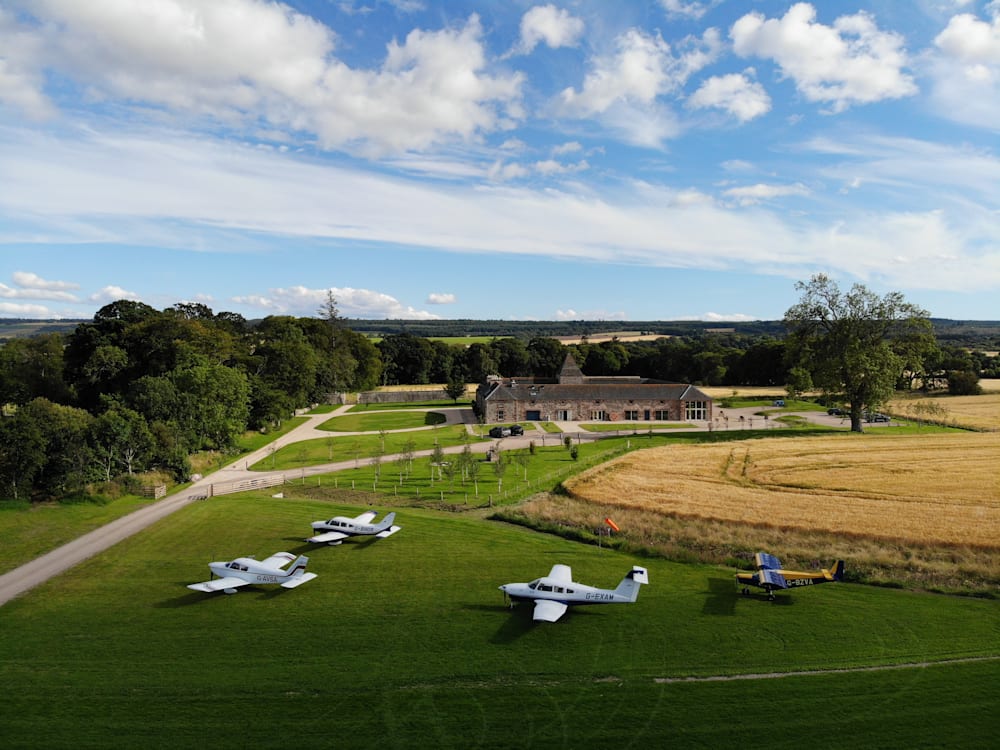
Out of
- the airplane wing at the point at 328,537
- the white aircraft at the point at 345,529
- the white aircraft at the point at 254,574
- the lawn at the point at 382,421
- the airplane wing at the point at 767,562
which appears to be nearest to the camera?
the white aircraft at the point at 254,574

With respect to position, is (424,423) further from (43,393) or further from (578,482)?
(43,393)

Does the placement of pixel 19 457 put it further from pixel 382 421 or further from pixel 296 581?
pixel 382 421

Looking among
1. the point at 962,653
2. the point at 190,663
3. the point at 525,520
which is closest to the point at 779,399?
the point at 525,520

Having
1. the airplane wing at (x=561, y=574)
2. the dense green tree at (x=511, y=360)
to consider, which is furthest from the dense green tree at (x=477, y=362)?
the airplane wing at (x=561, y=574)

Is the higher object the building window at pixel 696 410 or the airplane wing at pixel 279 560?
the building window at pixel 696 410

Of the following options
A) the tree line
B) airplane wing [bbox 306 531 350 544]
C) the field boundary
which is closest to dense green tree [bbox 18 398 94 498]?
the tree line

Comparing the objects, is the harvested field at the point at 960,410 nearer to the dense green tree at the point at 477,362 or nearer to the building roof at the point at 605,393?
the building roof at the point at 605,393
